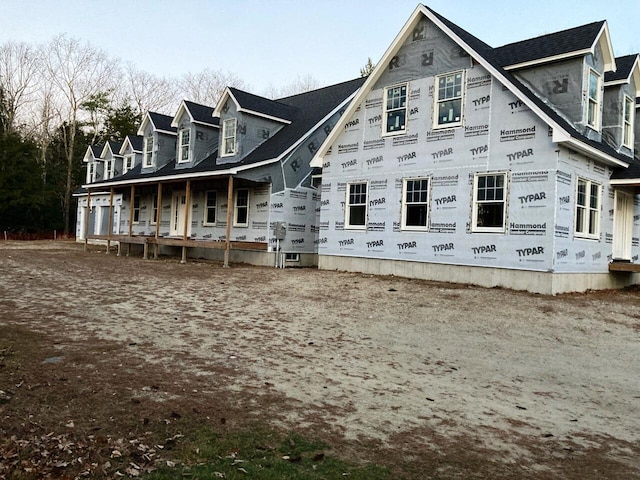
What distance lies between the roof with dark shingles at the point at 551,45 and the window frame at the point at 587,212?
3681 mm

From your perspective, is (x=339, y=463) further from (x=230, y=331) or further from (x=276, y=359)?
A: (x=230, y=331)

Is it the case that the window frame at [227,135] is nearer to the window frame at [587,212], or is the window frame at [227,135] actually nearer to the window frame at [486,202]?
the window frame at [486,202]

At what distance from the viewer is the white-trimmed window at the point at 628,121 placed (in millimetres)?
15258

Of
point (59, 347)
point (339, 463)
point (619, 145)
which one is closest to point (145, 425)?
point (339, 463)

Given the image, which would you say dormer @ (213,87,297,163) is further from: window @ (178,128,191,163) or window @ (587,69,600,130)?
window @ (587,69,600,130)

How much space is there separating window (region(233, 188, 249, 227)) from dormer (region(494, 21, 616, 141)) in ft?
35.7

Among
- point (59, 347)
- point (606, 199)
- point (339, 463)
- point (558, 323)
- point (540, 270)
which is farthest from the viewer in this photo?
point (606, 199)

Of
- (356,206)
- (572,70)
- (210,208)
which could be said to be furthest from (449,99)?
(210,208)

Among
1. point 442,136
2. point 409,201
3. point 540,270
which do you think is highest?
point 442,136

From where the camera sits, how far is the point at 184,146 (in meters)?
23.2

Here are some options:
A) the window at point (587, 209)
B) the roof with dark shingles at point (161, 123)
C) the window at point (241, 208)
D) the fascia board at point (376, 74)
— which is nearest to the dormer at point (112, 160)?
the roof with dark shingles at point (161, 123)

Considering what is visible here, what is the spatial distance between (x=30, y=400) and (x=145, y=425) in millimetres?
1225

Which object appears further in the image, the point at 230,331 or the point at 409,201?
the point at 409,201

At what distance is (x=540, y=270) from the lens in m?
12.3
